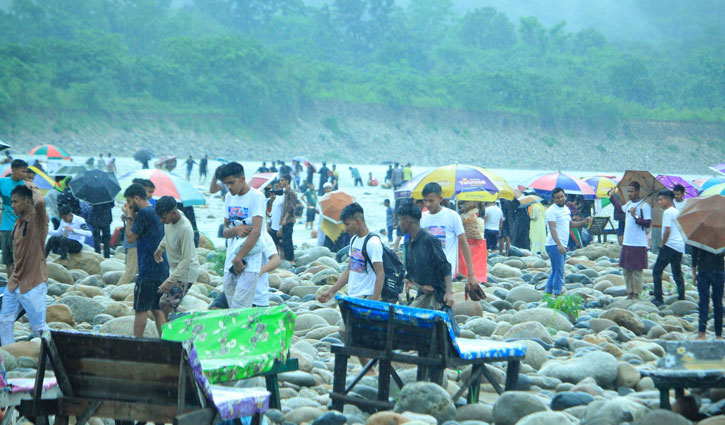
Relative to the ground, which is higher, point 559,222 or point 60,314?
point 559,222

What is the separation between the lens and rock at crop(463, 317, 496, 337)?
305 inches

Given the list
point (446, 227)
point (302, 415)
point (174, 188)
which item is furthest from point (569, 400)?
point (174, 188)

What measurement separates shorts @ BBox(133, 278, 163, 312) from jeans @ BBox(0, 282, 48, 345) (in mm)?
673

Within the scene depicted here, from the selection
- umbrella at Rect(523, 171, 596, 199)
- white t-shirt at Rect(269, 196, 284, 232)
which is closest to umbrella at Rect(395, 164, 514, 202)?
white t-shirt at Rect(269, 196, 284, 232)

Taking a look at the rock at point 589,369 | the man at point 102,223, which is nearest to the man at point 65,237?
the man at point 102,223

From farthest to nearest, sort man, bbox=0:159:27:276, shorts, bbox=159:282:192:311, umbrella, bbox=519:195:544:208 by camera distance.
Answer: umbrella, bbox=519:195:544:208 → man, bbox=0:159:27:276 → shorts, bbox=159:282:192:311

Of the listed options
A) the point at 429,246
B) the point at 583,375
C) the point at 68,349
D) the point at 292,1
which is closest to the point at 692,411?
the point at 583,375

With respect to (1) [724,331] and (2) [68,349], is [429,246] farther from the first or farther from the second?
(1) [724,331]

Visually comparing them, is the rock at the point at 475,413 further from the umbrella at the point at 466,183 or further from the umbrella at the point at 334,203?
the umbrella at the point at 334,203

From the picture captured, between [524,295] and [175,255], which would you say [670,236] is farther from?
[175,255]

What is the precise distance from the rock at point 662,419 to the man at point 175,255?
3391 millimetres

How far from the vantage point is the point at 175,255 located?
21.0ft

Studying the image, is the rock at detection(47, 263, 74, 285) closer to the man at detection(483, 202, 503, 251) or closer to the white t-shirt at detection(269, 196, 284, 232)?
the white t-shirt at detection(269, 196, 284, 232)

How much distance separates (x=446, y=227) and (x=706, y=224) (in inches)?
87.0
